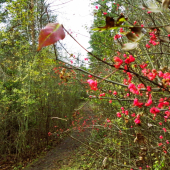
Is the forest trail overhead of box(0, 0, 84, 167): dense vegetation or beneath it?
beneath

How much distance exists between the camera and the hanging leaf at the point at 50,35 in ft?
1.30

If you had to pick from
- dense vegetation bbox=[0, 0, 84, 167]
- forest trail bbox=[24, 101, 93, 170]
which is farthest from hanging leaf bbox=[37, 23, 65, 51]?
dense vegetation bbox=[0, 0, 84, 167]

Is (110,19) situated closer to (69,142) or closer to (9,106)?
(9,106)

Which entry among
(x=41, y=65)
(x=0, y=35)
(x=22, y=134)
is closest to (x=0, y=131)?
(x=22, y=134)

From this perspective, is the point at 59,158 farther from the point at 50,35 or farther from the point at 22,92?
the point at 50,35

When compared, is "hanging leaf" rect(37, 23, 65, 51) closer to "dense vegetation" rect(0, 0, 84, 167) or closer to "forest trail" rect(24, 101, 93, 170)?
"forest trail" rect(24, 101, 93, 170)

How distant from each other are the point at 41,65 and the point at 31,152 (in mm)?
3402

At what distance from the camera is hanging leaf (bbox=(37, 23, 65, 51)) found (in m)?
0.40

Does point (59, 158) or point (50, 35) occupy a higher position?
point (50, 35)

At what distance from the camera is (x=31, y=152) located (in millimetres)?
6051

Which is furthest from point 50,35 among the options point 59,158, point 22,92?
Answer: point 59,158

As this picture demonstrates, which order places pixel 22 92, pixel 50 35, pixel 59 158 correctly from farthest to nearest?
pixel 59 158 → pixel 22 92 → pixel 50 35

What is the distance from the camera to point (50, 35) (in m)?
0.40

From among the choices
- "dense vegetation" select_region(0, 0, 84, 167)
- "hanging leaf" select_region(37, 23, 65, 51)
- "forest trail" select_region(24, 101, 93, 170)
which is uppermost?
"hanging leaf" select_region(37, 23, 65, 51)
